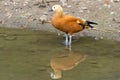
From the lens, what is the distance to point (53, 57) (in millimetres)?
7840

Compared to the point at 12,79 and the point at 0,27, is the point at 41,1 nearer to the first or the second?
the point at 0,27

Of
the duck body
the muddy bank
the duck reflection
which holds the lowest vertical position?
the duck reflection

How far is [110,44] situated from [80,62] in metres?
1.22

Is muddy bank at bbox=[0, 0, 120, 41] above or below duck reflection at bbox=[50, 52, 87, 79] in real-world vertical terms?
above

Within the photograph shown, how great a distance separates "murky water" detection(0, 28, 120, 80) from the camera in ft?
22.7

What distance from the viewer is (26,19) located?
33.9 ft

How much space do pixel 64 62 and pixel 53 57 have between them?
258 mm

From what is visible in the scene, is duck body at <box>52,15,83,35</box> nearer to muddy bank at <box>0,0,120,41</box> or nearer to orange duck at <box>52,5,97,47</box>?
orange duck at <box>52,5,97,47</box>

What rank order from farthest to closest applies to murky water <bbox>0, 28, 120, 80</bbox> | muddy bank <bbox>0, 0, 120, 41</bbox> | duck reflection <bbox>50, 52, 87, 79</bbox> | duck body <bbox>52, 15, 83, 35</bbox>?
1. muddy bank <bbox>0, 0, 120, 41</bbox>
2. duck body <bbox>52, 15, 83, 35</bbox>
3. duck reflection <bbox>50, 52, 87, 79</bbox>
4. murky water <bbox>0, 28, 120, 80</bbox>

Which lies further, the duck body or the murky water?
the duck body

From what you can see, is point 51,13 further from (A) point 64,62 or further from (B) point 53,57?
(A) point 64,62

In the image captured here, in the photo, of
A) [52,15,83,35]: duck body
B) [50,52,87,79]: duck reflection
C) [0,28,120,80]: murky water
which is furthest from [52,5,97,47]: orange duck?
[50,52,87,79]: duck reflection

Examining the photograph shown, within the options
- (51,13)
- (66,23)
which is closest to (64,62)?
(66,23)

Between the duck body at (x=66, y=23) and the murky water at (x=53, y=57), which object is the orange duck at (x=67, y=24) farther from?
the murky water at (x=53, y=57)
